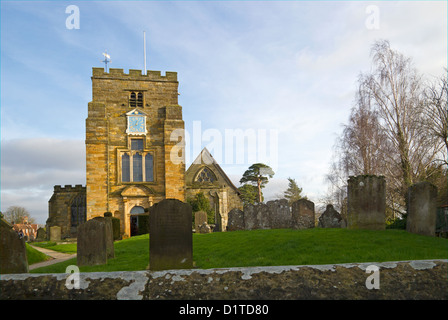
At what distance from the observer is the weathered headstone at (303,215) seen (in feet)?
54.9

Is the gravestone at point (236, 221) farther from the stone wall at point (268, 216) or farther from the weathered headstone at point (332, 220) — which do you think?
the weathered headstone at point (332, 220)

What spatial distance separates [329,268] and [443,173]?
61.1 feet

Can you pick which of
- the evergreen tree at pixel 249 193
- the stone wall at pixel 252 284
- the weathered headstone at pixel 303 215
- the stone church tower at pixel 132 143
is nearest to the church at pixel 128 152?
the stone church tower at pixel 132 143

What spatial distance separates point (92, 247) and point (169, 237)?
3.15 meters

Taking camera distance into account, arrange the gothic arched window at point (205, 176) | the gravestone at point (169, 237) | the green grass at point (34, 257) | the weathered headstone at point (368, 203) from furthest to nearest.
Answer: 1. the gothic arched window at point (205, 176)
2. the green grass at point (34, 257)
3. the weathered headstone at point (368, 203)
4. the gravestone at point (169, 237)

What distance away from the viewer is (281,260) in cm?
753

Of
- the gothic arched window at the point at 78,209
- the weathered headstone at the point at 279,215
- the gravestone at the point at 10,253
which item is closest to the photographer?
the gravestone at the point at 10,253

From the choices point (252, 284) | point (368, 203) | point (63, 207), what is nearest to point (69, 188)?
point (63, 207)

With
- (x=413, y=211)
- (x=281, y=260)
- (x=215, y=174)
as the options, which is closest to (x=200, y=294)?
(x=281, y=260)

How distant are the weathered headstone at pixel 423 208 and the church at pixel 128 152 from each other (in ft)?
54.1

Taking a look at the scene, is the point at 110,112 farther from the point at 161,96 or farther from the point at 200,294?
the point at 200,294

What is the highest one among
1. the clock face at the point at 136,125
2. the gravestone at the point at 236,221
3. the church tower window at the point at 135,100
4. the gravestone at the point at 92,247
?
the church tower window at the point at 135,100

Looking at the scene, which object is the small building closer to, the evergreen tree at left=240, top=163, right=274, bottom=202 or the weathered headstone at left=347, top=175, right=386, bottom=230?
the evergreen tree at left=240, top=163, right=274, bottom=202
